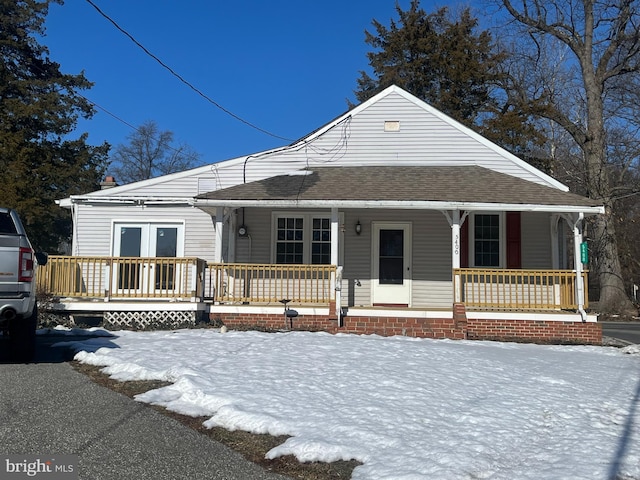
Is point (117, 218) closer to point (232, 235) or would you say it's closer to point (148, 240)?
point (148, 240)

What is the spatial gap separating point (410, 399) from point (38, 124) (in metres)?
25.4

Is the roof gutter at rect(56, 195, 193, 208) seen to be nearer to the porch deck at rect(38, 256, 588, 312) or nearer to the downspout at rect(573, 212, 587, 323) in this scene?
the porch deck at rect(38, 256, 588, 312)

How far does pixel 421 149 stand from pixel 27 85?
20.3 m

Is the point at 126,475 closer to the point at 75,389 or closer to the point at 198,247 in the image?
the point at 75,389

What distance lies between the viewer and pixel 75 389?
20.5 ft

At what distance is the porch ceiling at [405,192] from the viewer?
458 inches

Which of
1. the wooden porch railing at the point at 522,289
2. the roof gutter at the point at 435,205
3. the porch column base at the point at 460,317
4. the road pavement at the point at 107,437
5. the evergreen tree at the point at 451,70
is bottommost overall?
the road pavement at the point at 107,437

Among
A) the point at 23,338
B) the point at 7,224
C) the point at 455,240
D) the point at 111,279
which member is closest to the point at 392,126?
the point at 455,240

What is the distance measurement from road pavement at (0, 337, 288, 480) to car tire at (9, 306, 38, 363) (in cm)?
115

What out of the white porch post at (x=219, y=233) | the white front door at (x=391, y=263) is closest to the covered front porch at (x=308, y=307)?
the white porch post at (x=219, y=233)

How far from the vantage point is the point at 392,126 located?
47.2ft

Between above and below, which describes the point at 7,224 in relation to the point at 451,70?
below

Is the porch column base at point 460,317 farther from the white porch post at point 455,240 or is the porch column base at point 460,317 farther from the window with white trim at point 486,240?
the window with white trim at point 486,240

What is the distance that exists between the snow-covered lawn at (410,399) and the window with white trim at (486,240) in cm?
389
